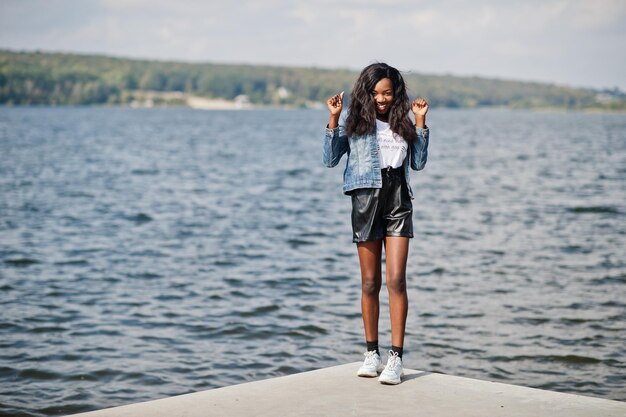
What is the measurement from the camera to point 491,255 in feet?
61.2

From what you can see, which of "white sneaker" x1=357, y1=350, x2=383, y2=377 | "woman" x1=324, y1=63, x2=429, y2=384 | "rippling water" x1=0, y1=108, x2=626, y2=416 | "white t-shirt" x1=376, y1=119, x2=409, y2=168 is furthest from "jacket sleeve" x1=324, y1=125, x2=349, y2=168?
"rippling water" x1=0, y1=108, x2=626, y2=416

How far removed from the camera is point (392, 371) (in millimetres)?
6648

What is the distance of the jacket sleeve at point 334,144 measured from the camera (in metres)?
6.65

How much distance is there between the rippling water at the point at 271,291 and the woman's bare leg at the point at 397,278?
3.54 metres

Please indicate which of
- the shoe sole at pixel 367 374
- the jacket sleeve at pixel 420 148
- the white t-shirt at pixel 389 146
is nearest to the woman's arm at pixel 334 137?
the white t-shirt at pixel 389 146

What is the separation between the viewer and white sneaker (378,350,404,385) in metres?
6.60

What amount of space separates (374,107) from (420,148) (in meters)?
0.48

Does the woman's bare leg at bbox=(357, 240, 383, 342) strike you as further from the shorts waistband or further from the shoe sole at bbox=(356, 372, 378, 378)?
the shorts waistband

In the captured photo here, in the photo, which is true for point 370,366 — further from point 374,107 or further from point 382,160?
point 374,107

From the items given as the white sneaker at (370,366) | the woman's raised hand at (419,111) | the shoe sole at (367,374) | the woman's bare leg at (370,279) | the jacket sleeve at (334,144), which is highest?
the woman's raised hand at (419,111)

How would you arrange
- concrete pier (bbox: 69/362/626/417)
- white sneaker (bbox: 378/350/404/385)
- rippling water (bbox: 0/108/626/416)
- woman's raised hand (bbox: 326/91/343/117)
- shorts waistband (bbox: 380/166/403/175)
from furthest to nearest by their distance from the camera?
rippling water (bbox: 0/108/626/416) < shorts waistband (bbox: 380/166/403/175) < white sneaker (bbox: 378/350/404/385) < woman's raised hand (bbox: 326/91/343/117) < concrete pier (bbox: 69/362/626/417)

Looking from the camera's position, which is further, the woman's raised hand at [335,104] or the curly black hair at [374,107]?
the curly black hair at [374,107]

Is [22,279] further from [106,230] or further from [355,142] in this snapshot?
[355,142]

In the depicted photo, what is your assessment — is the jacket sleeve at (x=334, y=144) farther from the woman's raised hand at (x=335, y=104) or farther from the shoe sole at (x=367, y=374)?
the shoe sole at (x=367, y=374)
